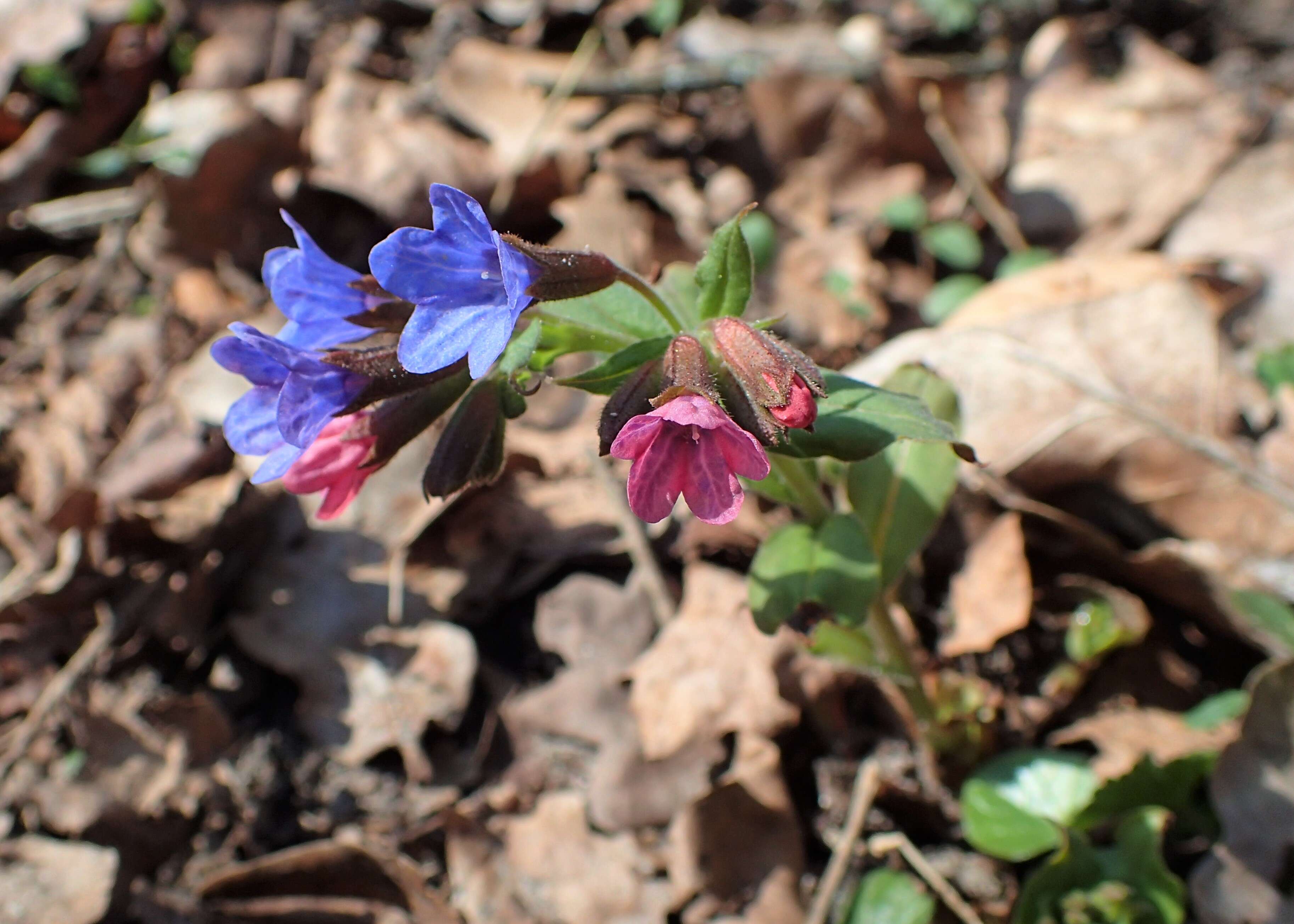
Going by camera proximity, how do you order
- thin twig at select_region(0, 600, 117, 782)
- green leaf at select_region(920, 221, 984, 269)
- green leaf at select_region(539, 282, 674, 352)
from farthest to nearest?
1. green leaf at select_region(920, 221, 984, 269)
2. thin twig at select_region(0, 600, 117, 782)
3. green leaf at select_region(539, 282, 674, 352)

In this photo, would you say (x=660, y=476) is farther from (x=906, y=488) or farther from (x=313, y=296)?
(x=906, y=488)

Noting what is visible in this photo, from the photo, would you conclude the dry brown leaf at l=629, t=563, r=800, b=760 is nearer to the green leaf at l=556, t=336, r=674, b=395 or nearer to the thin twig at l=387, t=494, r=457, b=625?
the thin twig at l=387, t=494, r=457, b=625

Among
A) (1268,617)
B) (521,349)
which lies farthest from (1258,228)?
(521,349)

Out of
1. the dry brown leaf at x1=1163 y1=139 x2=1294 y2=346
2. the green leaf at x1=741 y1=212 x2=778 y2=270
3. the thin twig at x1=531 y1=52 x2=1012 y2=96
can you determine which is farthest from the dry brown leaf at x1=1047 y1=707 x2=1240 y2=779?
the thin twig at x1=531 y1=52 x2=1012 y2=96

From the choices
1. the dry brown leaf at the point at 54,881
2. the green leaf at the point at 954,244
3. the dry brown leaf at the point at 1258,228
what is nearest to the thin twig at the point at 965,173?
the green leaf at the point at 954,244

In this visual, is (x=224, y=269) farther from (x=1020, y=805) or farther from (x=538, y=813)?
(x=1020, y=805)

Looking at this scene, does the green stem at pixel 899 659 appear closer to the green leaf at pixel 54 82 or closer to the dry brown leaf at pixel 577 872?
the dry brown leaf at pixel 577 872
